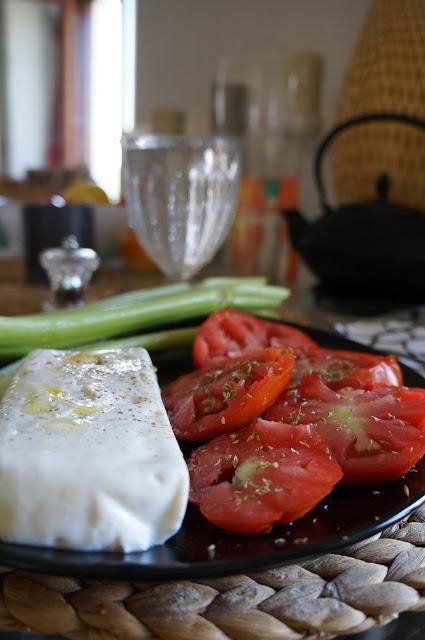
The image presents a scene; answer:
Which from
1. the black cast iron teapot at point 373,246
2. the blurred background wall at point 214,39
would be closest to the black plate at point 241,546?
the black cast iron teapot at point 373,246

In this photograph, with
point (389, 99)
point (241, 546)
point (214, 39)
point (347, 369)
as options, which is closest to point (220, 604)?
point (241, 546)

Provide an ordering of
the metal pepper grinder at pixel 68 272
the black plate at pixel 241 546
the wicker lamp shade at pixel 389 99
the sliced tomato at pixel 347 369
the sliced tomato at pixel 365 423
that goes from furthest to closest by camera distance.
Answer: the wicker lamp shade at pixel 389 99 < the metal pepper grinder at pixel 68 272 < the sliced tomato at pixel 347 369 < the sliced tomato at pixel 365 423 < the black plate at pixel 241 546

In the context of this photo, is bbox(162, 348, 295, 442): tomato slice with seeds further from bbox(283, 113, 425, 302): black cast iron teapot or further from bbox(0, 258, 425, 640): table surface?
bbox(283, 113, 425, 302): black cast iron teapot

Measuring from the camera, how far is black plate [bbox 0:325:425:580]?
1.37 ft

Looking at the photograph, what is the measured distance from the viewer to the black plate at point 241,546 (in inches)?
16.5

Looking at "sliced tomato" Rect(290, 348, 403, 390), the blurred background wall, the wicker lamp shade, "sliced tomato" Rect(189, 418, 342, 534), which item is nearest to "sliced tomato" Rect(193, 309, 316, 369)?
"sliced tomato" Rect(290, 348, 403, 390)

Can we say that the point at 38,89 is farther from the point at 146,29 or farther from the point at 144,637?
the point at 144,637

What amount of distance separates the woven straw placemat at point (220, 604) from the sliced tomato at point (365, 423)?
0.25ft

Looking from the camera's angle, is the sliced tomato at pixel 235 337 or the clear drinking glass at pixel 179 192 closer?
the sliced tomato at pixel 235 337

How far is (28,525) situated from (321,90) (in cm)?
173

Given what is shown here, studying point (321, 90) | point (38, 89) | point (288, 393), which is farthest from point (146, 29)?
point (38, 89)

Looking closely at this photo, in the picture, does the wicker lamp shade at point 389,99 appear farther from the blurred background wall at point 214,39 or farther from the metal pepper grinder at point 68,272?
the metal pepper grinder at point 68,272

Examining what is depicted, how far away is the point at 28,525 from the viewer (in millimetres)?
441

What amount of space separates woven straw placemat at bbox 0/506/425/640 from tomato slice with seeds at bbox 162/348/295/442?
154mm
